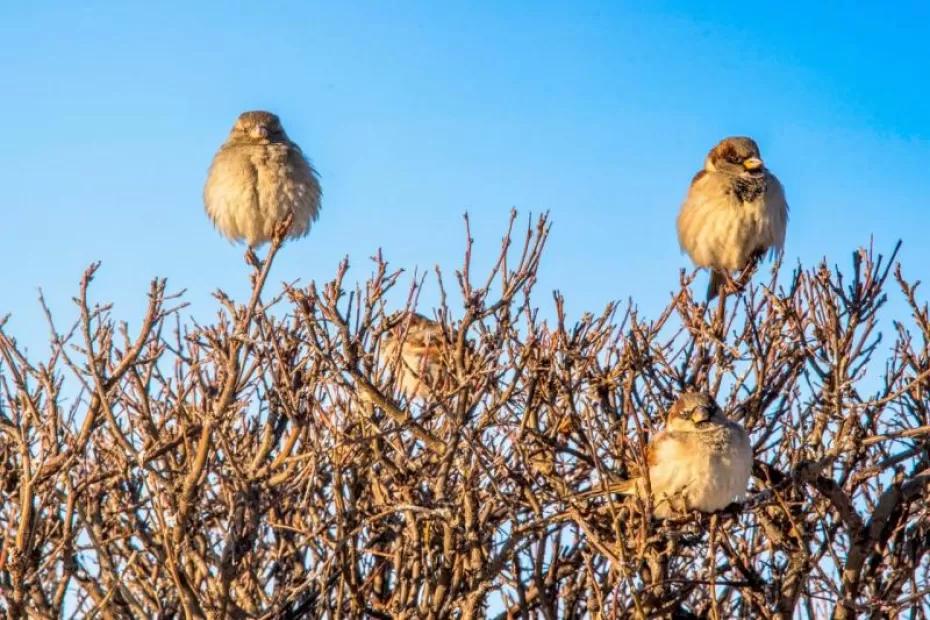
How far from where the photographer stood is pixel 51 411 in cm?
486

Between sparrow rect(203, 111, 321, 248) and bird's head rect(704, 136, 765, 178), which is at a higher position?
bird's head rect(704, 136, 765, 178)

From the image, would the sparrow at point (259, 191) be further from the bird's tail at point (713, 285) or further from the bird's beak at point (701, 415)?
the bird's beak at point (701, 415)

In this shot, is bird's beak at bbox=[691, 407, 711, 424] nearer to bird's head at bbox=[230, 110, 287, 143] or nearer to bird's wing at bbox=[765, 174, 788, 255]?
bird's wing at bbox=[765, 174, 788, 255]

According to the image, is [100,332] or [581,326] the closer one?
[100,332]

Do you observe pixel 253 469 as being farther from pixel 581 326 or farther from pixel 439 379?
pixel 581 326

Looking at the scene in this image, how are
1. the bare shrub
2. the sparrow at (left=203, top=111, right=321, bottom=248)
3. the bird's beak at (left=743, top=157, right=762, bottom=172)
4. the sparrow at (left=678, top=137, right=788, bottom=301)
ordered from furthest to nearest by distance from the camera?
1. the bird's beak at (left=743, top=157, right=762, bottom=172)
2. the sparrow at (left=678, top=137, right=788, bottom=301)
3. the sparrow at (left=203, top=111, right=321, bottom=248)
4. the bare shrub

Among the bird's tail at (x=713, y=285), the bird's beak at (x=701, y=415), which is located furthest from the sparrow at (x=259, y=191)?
the bird's beak at (x=701, y=415)

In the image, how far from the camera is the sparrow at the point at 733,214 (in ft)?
28.7

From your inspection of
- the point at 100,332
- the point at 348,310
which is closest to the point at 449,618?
the point at 348,310

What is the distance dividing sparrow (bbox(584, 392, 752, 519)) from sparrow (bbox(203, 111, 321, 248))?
3.44 metres

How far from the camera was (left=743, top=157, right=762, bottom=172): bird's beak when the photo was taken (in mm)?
8875

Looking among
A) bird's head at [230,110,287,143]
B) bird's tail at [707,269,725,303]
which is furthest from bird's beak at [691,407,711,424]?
bird's head at [230,110,287,143]

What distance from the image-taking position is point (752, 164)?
888 cm

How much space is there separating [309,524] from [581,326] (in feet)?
5.94
